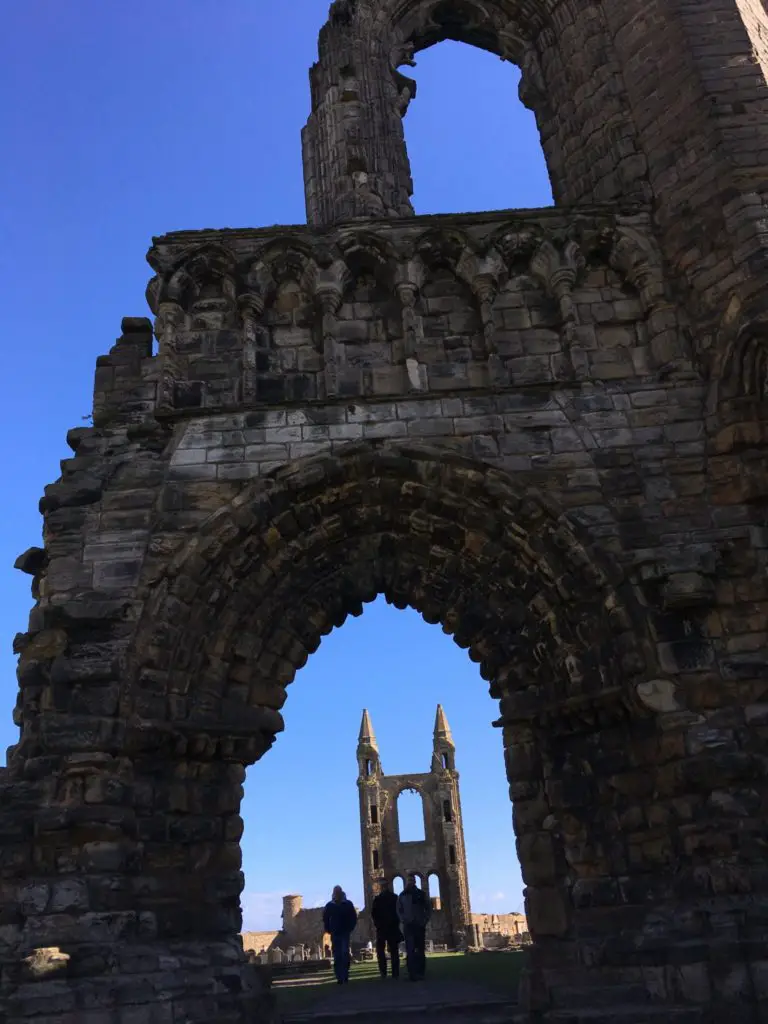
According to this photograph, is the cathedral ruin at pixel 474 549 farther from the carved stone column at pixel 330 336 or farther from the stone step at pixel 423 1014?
the stone step at pixel 423 1014

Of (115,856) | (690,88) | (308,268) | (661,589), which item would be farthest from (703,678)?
(690,88)

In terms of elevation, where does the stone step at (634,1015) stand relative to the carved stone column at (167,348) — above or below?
below

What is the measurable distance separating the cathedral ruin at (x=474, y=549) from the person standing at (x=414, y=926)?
3.14m

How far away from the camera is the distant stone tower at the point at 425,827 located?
1457 inches

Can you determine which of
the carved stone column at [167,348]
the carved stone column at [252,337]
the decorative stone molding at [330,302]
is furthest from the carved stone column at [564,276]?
the carved stone column at [167,348]

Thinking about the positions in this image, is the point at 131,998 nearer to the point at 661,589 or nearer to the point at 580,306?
the point at 661,589

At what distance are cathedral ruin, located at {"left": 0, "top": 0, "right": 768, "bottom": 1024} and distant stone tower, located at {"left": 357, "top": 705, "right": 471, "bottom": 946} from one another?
31401 mm

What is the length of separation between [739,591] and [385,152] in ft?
21.9

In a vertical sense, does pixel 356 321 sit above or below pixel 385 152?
below

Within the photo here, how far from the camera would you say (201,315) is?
8.55m

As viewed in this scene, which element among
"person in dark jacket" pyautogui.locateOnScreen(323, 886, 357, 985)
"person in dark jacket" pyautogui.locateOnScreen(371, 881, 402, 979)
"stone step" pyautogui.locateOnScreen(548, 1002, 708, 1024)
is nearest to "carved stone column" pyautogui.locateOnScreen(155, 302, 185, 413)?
"stone step" pyautogui.locateOnScreen(548, 1002, 708, 1024)

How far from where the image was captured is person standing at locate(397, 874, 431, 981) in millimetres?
9461

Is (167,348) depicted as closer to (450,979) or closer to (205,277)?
(205,277)

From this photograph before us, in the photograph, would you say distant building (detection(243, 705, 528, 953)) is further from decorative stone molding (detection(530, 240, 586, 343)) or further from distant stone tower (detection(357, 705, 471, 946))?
decorative stone molding (detection(530, 240, 586, 343))
